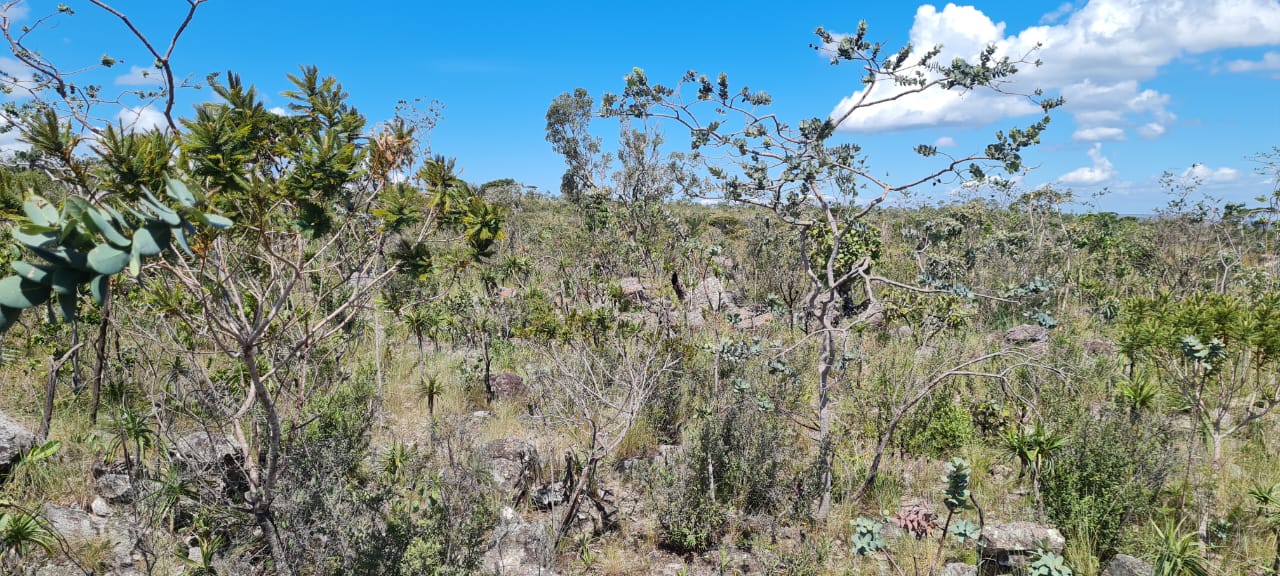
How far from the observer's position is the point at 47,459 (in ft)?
13.6

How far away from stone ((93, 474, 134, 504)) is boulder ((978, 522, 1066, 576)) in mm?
5227

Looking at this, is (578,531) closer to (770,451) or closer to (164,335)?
(770,451)

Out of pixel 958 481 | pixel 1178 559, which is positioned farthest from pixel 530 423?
pixel 1178 559

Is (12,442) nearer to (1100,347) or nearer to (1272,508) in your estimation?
(1272,508)

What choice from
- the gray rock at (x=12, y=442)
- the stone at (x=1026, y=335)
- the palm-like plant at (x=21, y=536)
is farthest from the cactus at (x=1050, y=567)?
the gray rock at (x=12, y=442)

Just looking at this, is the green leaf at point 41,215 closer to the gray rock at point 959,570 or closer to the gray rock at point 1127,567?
the gray rock at point 959,570

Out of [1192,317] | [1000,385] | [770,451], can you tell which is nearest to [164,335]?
[770,451]

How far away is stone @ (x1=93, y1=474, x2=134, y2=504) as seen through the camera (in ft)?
13.0

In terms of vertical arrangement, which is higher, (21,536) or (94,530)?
(21,536)

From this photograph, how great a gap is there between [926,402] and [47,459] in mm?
6544

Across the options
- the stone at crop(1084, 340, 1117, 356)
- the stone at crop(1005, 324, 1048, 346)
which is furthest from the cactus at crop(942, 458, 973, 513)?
the stone at crop(1005, 324, 1048, 346)

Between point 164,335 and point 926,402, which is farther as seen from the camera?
point 164,335

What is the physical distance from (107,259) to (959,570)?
3877 mm

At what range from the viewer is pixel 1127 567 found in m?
3.24
